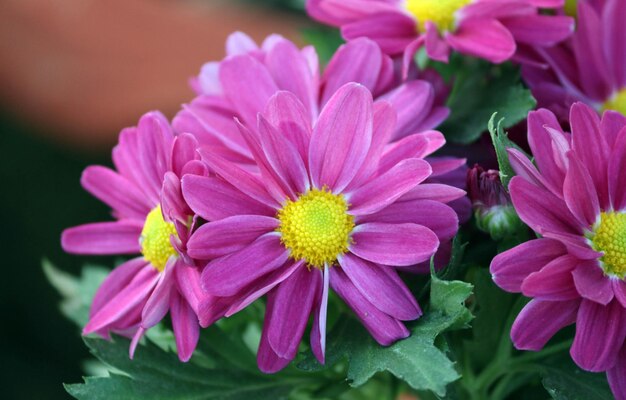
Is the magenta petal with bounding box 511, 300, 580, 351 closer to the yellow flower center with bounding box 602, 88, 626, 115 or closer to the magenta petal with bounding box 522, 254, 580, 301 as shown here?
the magenta petal with bounding box 522, 254, 580, 301

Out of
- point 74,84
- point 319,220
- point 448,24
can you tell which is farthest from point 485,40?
point 74,84

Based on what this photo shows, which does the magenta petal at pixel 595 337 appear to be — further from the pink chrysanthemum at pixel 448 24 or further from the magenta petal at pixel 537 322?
the pink chrysanthemum at pixel 448 24

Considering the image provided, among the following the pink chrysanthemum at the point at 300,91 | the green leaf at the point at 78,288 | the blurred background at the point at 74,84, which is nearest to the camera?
the pink chrysanthemum at the point at 300,91

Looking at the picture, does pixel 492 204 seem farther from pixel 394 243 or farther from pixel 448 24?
pixel 448 24

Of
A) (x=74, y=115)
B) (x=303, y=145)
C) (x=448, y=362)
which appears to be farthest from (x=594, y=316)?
(x=74, y=115)

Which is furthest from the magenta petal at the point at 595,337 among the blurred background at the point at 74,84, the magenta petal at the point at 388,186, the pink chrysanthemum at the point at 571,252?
the blurred background at the point at 74,84

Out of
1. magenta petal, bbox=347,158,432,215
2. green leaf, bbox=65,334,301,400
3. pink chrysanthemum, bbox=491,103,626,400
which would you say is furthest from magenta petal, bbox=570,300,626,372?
green leaf, bbox=65,334,301,400

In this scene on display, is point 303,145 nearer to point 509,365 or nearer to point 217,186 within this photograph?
point 217,186
